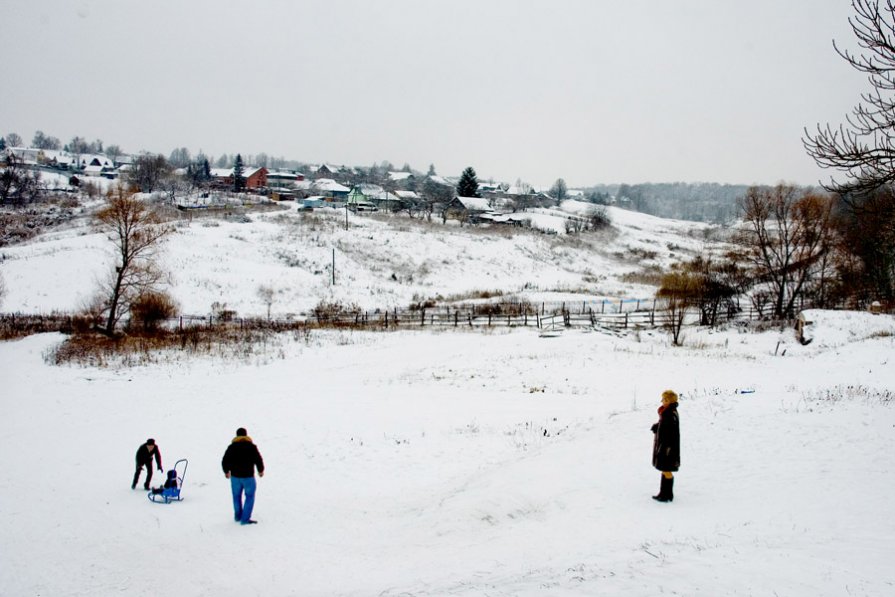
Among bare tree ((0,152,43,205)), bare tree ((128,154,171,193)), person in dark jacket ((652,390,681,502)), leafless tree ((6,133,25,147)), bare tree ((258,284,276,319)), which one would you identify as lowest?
person in dark jacket ((652,390,681,502))

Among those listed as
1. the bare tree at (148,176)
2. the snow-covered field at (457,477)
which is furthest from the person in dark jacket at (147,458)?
the bare tree at (148,176)

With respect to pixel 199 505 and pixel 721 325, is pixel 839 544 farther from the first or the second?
pixel 721 325

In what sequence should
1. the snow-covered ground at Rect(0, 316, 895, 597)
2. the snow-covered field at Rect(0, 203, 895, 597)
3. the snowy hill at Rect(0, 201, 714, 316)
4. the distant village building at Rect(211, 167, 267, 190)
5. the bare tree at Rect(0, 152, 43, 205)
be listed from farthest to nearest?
the distant village building at Rect(211, 167, 267, 190)
the bare tree at Rect(0, 152, 43, 205)
the snowy hill at Rect(0, 201, 714, 316)
the snow-covered field at Rect(0, 203, 895, 597)
the snow-covered ground at Rect(0, 316, 895, 597)

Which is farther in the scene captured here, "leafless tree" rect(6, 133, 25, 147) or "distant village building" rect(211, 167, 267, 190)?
"leafless tree" rect(6, 133, 25, 147)

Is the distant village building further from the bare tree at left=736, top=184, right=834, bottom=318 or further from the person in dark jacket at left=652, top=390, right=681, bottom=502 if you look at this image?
the person in dark jacket at left=652, top=390, right=681, bottom=502

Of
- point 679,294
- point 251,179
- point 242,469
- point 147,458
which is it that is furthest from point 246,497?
point 251,179

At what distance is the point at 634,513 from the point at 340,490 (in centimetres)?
606

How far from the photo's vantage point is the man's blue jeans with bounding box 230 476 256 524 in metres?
8.88

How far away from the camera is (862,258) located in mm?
42656

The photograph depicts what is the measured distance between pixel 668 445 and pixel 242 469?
714 cm

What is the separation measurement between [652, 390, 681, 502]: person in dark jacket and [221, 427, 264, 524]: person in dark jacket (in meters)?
6.66

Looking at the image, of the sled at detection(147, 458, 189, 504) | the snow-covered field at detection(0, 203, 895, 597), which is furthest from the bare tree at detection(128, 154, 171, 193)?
the sled at detection(147, 458, 189, 504)

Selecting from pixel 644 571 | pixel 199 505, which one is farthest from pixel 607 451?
pixel 199 505

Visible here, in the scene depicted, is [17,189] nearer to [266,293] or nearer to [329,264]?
[329,264]
